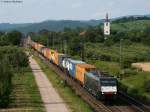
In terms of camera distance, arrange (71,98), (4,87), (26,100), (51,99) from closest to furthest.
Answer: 1. (4,87)
2. (26,100)
3. (51,99)
4. (71,98)

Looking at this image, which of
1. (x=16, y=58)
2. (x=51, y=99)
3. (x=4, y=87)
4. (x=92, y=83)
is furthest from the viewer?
(x=16, y=58)

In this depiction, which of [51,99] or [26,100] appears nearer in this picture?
[26,100]

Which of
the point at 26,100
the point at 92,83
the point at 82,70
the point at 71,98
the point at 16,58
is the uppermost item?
the point at 82,70

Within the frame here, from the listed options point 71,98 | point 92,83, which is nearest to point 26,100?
point 71,98

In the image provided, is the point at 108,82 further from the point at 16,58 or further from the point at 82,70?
the point at 16,58

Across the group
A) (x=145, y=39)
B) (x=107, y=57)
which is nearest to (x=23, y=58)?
(x=107, y=57)

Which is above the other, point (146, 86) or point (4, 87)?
point (4, 87)

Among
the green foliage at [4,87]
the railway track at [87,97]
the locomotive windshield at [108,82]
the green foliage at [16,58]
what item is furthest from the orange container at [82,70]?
the green foliage at [16,58]

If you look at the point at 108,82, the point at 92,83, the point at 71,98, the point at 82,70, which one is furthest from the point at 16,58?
the point at 108,82

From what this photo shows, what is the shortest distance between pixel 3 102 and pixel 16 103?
2885 millimetres

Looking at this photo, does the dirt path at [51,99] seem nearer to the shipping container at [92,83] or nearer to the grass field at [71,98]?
the grass field at [71,98]

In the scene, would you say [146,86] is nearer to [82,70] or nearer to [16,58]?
[82,70]

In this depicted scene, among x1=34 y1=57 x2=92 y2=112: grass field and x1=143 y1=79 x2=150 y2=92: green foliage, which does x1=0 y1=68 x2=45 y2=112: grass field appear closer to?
x1=34 y1=57 x2=92 y2=112: grass field

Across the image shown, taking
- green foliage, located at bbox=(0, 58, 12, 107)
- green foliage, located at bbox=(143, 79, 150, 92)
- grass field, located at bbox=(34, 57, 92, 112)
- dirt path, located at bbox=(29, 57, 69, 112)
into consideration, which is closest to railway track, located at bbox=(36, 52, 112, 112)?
grass field, located at bbox=(34, 57, 92, 112)
